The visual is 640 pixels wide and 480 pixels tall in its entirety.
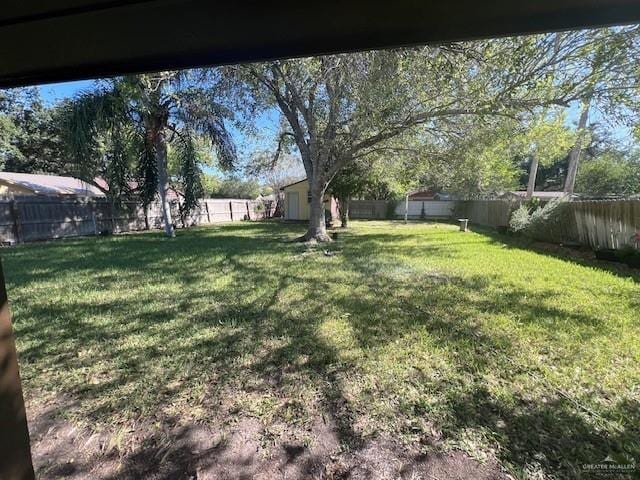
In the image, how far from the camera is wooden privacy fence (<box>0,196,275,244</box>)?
10.3 meters

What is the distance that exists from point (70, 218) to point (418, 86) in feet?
43.6

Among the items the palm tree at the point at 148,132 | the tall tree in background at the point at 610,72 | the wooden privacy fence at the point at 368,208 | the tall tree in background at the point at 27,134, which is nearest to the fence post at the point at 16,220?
the palm tree at the point at 148,132

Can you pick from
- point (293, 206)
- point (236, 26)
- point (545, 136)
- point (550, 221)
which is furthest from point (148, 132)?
point (550, 221)

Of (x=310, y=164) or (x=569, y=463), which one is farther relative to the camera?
(x=310, y=164)

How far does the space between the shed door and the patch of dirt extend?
19.5 metres

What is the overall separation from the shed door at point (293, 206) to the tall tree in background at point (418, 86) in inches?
440

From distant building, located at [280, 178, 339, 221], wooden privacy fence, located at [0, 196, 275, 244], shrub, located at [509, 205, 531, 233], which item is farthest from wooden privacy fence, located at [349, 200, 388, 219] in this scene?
shrub, located at [509, 205, 531, 233]

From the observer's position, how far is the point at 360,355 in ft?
9.56

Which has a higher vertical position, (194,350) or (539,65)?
(539,65)

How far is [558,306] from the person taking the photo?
13.5ft

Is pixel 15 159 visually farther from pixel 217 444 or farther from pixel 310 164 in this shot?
pixel 217 444

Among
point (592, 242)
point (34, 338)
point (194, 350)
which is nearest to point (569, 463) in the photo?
point (194, 350)

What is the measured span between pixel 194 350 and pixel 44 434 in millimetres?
1174

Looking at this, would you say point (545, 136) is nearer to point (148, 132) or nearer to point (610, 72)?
point (610, 72)
